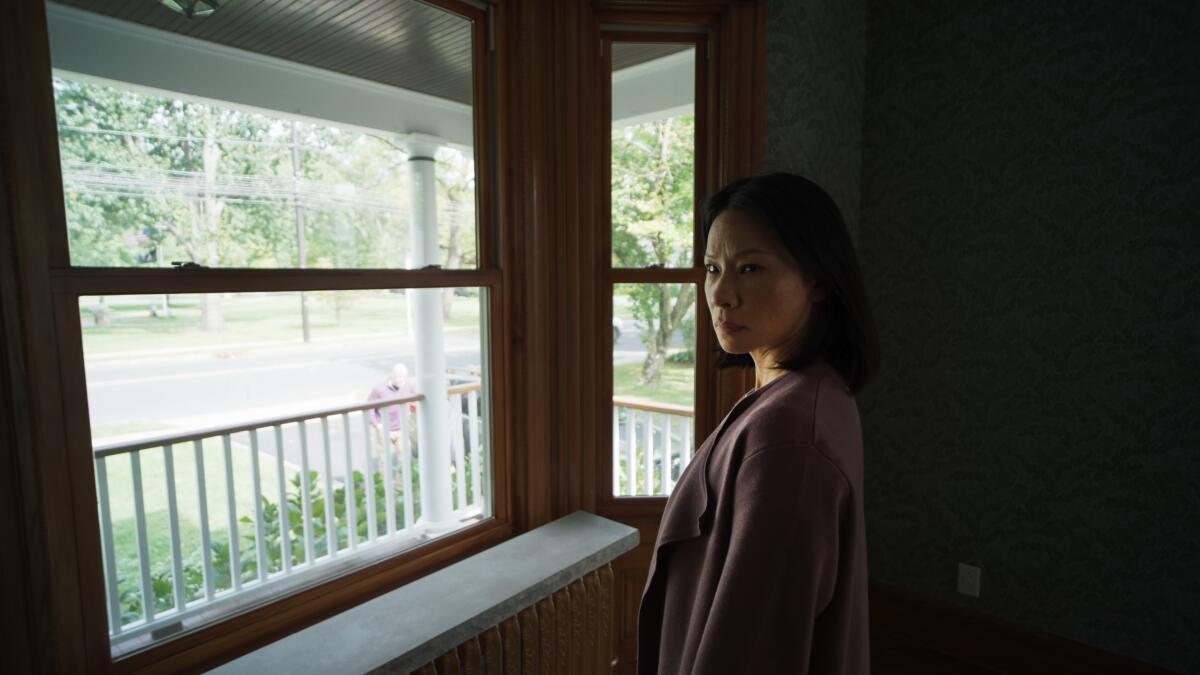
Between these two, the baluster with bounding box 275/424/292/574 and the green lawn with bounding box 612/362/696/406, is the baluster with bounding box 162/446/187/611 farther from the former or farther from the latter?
the green lawn with bounding box 612/362/696/406

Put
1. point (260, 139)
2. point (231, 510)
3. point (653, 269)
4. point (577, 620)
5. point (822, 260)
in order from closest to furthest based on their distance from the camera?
point (822, 260) → point (260, 139) → point (577, 620) → point (653, 269) → point (231, 510)

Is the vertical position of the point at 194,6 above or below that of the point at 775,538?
above

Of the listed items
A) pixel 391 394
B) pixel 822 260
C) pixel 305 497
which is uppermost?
pixel 822 260

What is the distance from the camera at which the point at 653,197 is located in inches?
77.8

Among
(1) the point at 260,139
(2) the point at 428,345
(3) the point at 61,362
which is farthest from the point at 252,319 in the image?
(2) the point at 428,345

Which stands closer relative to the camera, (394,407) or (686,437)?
(686,437)

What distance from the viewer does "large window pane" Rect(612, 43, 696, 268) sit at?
194 centimetres

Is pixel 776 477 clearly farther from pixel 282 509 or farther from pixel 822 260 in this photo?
pixel 282 509

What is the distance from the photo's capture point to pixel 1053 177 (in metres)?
1.95

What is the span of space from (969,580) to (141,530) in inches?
128

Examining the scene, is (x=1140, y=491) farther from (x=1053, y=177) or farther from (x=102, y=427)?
(x=102, y=427)

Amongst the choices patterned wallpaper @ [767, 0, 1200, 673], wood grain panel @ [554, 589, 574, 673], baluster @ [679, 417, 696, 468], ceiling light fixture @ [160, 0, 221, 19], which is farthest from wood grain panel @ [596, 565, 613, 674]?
ceiling light fixture @ [160, 0, 221, 19]

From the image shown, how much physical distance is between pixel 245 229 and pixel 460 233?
0.55m

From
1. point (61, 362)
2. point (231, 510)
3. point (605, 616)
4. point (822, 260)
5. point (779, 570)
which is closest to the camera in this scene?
point (779, 570)
